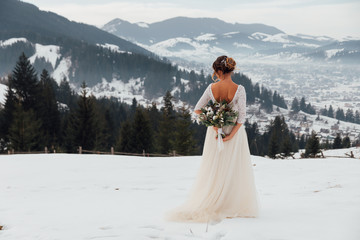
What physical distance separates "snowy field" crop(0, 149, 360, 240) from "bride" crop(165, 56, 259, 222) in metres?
0.23

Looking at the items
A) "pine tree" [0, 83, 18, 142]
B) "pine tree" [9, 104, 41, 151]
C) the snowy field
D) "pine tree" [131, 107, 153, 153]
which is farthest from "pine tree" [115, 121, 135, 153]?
the snowy field

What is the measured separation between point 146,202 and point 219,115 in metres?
3.12

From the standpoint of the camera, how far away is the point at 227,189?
4996 millimetres

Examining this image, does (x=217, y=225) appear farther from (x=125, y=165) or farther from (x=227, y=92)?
(x=125, y=165)

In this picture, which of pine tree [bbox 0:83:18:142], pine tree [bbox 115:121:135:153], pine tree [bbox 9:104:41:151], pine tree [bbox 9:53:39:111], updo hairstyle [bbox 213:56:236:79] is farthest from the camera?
pine tree [bbox 9:53:39:111]

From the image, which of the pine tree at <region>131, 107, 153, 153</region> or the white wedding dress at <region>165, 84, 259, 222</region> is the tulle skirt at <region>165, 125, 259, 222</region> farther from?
the pine tree at <region>131, 107, 153, 153</region>

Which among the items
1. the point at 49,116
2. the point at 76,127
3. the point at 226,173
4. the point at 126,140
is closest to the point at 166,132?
the point at 126,140

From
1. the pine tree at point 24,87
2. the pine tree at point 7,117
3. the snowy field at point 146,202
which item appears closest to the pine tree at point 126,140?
the pine tree at point 7,117

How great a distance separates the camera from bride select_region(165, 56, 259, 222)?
16.0 feet

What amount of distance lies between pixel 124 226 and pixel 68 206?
7.34ft

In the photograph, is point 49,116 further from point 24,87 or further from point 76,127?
point 76,127

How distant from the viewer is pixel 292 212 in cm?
521

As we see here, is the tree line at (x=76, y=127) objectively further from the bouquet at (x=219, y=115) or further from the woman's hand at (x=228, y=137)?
the woman's hand at (x=228, y=137)

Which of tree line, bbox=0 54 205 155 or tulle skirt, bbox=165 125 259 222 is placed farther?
tree line, bbox=0 54 205 155
